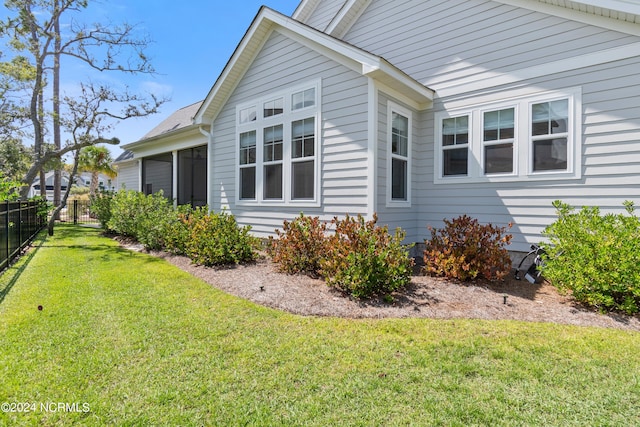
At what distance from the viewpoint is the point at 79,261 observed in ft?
25.5

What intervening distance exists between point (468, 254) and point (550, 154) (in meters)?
2.53

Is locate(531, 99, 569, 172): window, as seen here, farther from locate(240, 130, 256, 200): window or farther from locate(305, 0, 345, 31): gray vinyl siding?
locate(305, 0, 345, 31): gray vinyl siding

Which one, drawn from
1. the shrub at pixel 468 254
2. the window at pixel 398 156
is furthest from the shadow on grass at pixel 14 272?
the shrub at pixel 468 254

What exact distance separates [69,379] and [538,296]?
19.4 ft

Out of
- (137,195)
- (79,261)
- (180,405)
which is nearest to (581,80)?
(180,405)

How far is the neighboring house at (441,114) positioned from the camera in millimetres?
Result: 5746

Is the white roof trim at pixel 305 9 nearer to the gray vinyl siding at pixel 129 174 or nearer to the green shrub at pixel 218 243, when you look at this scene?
the green shrub at pixel 218 243

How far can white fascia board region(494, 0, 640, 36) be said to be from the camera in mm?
5504

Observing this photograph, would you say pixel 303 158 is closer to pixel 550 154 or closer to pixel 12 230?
pixel 550 154

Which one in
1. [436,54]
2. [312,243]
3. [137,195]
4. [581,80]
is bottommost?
[312,243]

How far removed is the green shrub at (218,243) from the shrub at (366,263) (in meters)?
2.37

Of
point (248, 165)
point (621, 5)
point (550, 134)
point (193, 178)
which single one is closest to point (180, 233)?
point (248, 165)

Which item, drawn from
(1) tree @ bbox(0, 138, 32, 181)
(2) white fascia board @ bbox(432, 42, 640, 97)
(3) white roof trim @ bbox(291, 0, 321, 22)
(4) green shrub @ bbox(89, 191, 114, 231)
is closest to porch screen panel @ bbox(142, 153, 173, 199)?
(4) green shrub @ bbox(89, 191, 114, 231)

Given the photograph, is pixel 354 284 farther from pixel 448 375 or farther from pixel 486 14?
pixel 486 14
